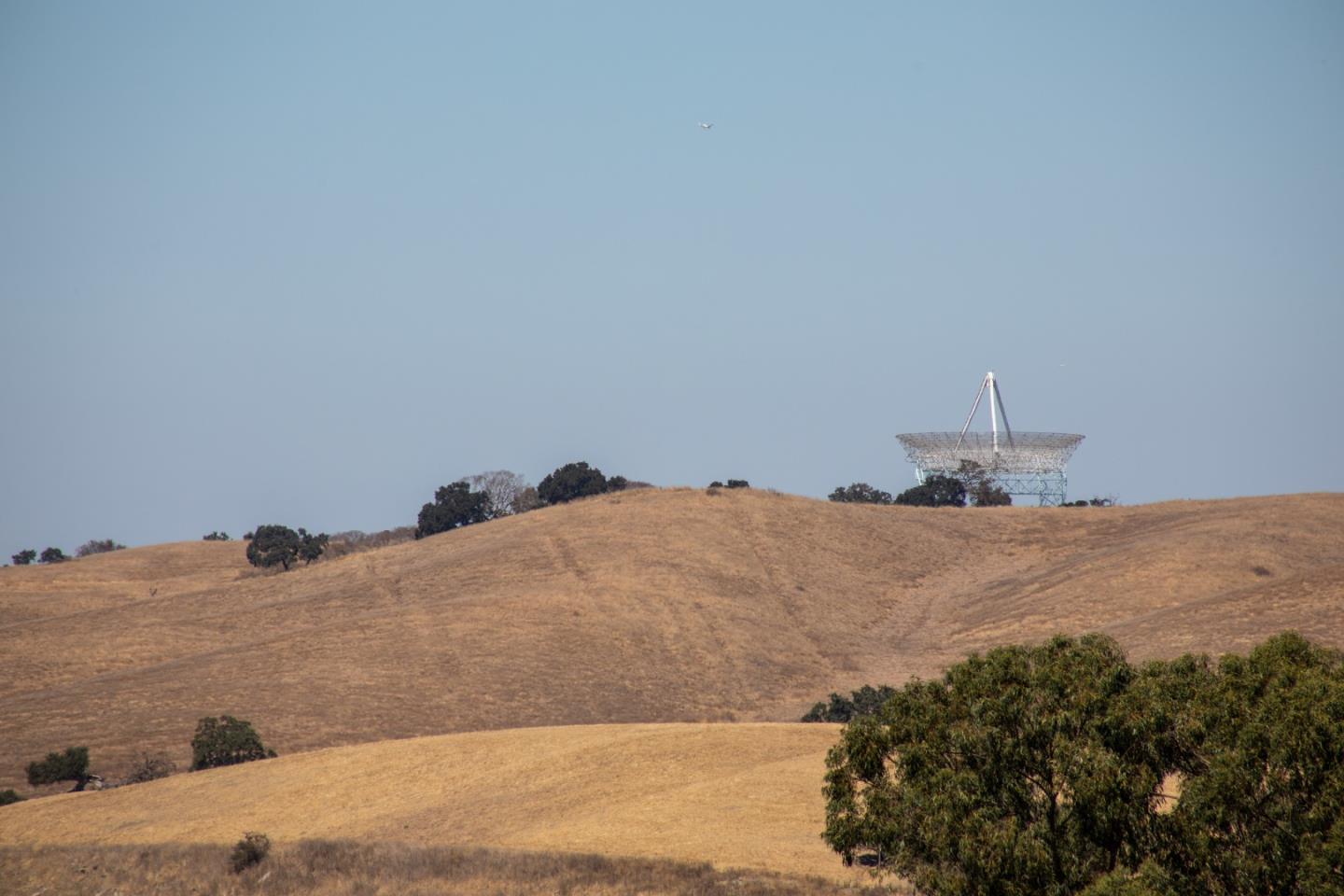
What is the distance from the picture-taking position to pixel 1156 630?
67.5m

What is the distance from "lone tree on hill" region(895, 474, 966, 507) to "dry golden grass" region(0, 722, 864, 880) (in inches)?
3624

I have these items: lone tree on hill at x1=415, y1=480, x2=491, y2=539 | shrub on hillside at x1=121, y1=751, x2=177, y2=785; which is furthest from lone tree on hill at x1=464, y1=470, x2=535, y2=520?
shrub on hillside at x1=121, y1=751, x2=177, y2=785

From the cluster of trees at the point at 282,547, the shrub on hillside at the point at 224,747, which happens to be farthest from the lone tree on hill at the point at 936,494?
the shrub on hillside at the point at 224,747

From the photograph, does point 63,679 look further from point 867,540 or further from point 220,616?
point 867,540

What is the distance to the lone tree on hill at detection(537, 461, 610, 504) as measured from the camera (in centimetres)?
13475

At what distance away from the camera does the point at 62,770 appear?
50.5 meters

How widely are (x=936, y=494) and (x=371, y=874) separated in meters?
111

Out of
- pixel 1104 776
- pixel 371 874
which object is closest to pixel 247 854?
pixel 371 874

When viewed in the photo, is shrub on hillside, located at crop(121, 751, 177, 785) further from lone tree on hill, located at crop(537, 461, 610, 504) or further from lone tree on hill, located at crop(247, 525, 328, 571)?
lone tree on hill, located at crop(537, 461, 610, 504)

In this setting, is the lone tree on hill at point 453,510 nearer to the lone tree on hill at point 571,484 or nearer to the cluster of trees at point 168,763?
the lone tree on hill at point 571,484

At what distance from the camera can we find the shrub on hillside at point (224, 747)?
50938 mm

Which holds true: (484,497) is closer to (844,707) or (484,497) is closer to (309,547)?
(309,547)

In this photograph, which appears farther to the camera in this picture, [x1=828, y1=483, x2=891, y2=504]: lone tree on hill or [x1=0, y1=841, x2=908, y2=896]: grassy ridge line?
[x1=828, y1=483, x2=891, y2=504]: lone tree on hill

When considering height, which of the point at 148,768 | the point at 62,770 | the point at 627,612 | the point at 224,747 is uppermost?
the point at 627,612
